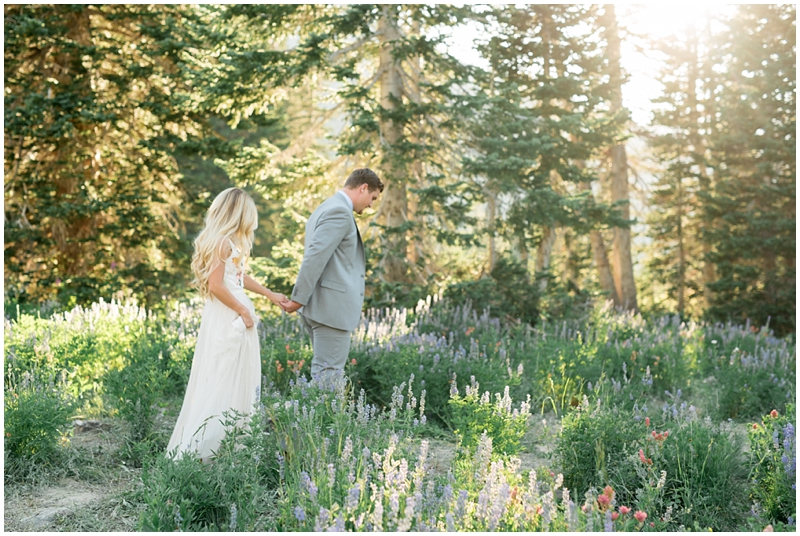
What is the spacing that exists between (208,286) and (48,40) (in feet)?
35.2

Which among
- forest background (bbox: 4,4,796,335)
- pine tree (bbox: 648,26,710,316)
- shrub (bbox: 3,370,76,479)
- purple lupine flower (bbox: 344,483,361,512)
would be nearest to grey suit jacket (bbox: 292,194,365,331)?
shrub (bbox: 3,370,76,479)

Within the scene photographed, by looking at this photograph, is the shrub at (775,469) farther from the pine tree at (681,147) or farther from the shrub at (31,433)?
the pine tree at (681,147)

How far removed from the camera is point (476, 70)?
Result: 1041cm

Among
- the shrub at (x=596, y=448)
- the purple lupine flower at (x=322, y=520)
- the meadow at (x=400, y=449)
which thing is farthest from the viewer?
the shrub at (x=596, y=448)

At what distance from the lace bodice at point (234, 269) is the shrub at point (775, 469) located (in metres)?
3.43

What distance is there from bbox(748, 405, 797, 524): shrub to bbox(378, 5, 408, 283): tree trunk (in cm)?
647

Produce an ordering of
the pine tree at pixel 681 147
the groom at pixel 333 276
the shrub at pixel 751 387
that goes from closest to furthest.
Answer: the groom at pixel 333 276 → the shrub at pixel 751 387 → the pine tree at pixel 681 147

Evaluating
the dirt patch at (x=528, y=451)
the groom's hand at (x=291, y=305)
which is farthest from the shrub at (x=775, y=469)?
the groom's hand at (x=291, y=305)

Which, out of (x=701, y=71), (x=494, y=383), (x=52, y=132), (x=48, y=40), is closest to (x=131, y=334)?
(x=494, y=383)

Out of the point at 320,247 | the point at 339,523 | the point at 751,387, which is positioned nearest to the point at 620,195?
the point at 751,387

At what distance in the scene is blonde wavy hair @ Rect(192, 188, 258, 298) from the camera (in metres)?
4.26

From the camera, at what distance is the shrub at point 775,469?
3514mm

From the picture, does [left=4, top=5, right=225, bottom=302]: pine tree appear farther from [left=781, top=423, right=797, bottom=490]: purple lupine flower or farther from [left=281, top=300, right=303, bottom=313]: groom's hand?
[left=781, top=423, right=797, bottom=490]: purple lupine flower

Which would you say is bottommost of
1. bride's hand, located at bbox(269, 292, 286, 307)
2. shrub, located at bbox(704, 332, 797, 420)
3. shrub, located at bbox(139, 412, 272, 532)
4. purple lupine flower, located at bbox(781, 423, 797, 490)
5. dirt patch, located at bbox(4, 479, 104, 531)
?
dirt patch, located at bbox(4, 479, 104, 531)
